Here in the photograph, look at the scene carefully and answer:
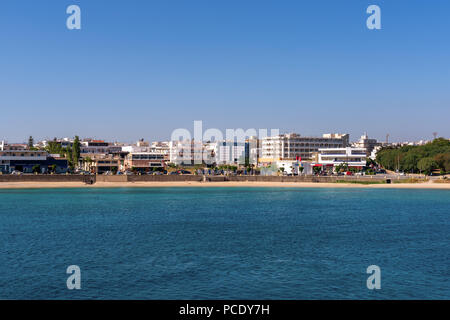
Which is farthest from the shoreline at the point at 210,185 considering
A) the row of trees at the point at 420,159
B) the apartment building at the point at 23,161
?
the row of trees at the point at 420,159

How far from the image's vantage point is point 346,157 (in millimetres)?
156375

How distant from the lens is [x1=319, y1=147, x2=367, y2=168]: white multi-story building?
155875mm

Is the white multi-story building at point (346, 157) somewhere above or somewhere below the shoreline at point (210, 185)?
above

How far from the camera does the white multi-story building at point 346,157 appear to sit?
155875 mm

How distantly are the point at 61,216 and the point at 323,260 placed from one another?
1484 inches

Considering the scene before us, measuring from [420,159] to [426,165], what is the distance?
7681 millimetres

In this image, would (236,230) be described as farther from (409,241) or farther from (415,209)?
(415,209)

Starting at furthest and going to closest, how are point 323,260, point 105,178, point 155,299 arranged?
point 105,178, point 323,260, point 155,299

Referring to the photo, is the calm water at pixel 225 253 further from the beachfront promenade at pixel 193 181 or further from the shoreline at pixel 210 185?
the beachfront promenade at pixel 193 181

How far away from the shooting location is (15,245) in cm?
3912

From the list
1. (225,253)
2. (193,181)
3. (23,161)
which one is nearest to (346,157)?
(193,181)

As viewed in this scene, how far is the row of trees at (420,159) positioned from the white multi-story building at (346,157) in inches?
363

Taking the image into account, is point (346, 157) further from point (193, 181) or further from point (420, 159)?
point (193, 181)
